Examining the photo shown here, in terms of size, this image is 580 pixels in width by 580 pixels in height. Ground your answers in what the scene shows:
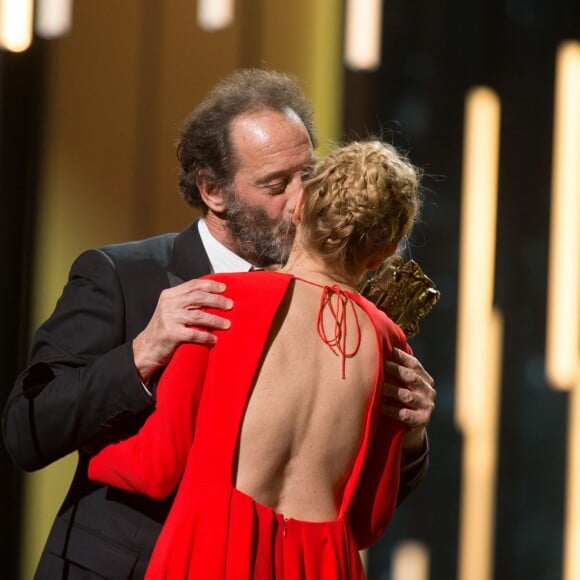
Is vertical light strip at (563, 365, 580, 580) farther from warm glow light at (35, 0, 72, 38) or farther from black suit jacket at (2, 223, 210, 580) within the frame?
black suit jacket at (2, 223, 210, 580)

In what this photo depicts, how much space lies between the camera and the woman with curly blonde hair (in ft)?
5.14

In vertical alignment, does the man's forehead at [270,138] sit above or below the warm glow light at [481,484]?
above

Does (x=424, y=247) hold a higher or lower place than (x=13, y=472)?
higher

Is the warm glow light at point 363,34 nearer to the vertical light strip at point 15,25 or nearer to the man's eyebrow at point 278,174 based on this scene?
the vertical light strip at point 15,25

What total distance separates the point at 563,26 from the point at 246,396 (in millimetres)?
2752

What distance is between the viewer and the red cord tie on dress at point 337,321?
5.33 ft

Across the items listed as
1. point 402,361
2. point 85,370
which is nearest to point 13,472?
point 85,370

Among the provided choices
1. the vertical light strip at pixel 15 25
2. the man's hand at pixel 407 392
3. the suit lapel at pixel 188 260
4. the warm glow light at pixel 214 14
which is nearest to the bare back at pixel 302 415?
the man's hand at pixel 407 392

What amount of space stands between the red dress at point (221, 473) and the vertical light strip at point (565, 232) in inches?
88.1

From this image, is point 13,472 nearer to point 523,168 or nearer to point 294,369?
point 294,369

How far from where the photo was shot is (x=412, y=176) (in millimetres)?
1689

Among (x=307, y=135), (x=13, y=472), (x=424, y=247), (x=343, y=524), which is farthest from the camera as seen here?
(x=424, y=247)

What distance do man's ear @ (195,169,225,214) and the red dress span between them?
22.1 inches

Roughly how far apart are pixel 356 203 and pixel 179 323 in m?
0.31
